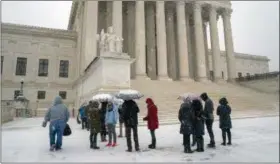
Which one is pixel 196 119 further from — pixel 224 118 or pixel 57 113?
pixel 57 113

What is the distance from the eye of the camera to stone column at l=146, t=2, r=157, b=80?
3108 cm

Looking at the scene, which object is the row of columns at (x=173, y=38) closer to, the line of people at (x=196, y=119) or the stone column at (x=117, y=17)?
the stone column at (x=117, y=17)

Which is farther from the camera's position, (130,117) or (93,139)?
(93,139)

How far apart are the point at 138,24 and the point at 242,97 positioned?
1369 cm

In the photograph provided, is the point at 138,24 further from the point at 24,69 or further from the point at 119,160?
the point at 119,160

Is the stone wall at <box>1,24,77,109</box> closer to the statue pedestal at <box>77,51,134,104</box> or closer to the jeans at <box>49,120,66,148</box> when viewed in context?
the statue pedestal at <box>77,51,134,104</box>

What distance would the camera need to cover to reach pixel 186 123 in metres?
6.41

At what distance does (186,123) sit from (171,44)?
2694 centimetres

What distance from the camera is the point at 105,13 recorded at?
104 feet

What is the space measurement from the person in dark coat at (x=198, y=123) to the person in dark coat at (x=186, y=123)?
28 centimetres

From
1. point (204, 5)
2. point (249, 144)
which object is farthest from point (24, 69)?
point (249, 144)

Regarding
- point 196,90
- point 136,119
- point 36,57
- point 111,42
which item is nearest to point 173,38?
point 196,90

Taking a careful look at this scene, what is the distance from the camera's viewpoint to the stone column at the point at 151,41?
31.1 metres

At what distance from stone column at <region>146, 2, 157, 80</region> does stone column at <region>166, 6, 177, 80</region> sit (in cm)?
216
